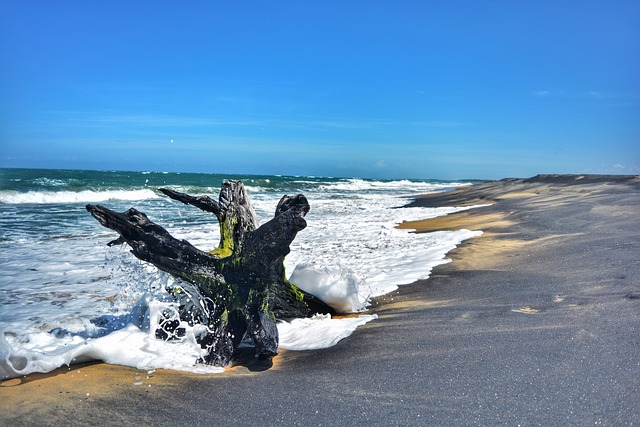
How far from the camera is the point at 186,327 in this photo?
344 cm

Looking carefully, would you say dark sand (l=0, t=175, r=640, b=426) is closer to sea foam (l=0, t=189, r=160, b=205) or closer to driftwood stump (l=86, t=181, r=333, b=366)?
driftwood stump (l=86, t=181, r=333, b=366)

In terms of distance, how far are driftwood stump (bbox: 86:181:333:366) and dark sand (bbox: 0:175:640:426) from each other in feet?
1.07

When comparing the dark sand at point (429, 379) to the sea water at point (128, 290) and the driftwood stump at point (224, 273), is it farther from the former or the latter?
the driftwood stump at point (224, 273)

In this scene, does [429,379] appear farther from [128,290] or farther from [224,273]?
[128,290]

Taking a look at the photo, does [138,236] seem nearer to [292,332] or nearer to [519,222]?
[292,332]

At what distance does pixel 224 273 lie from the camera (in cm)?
362

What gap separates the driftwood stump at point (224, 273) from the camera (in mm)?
3277

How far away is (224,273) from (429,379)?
67.2 inches

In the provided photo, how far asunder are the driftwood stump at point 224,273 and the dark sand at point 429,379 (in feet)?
1.07

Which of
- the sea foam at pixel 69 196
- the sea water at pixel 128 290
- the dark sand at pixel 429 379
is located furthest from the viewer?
the sea foam at pixel 69 196

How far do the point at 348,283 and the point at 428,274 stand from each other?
1688 mm

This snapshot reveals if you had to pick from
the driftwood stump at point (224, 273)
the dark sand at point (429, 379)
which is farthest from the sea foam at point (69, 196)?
the dark sand at point (429, 379)

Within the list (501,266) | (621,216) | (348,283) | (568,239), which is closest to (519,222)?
(621,216)

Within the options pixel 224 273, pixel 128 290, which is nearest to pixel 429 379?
pixel 224 273
